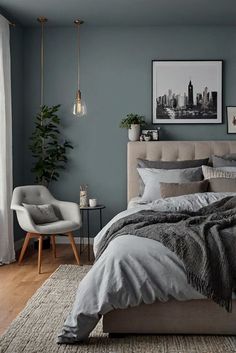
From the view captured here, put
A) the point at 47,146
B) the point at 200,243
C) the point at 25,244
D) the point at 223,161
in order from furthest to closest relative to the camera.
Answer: the point at 47,146 → the point at 223,161 → the point at 25,244 → the point at 200,243

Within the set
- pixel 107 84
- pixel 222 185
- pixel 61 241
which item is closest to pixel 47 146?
pixel 107 84

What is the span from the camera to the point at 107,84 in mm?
6559

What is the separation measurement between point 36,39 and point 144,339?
4.46 m

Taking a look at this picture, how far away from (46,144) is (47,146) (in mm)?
30

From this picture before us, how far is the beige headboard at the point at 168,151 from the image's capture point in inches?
244

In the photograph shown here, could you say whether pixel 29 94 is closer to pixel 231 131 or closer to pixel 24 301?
pixel 231 131

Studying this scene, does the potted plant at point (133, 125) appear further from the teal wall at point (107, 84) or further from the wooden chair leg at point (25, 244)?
the wooden chair leg at point (25, 244)

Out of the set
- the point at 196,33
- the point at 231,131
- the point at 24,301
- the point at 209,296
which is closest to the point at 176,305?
the point at 209,296

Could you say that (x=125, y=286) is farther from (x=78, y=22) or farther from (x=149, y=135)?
(x=78, y=22)

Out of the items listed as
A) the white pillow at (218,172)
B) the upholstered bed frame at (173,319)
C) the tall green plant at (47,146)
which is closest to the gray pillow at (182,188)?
the white pillow at (218,172)

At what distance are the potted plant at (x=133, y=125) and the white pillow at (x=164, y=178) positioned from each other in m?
0.73

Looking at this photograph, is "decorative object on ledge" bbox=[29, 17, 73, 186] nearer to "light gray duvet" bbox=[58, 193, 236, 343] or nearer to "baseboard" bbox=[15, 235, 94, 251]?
"baseboard" bbox=[15, 235, 94, 251]

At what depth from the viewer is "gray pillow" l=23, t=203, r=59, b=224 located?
5.57m

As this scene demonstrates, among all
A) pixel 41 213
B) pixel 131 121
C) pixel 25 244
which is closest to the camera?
pixel 25 244
